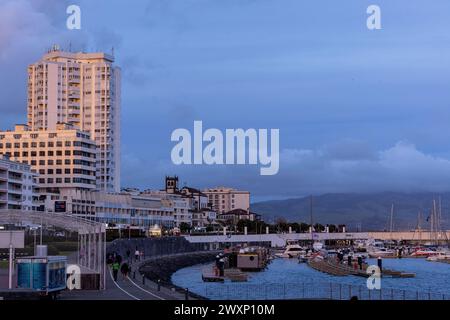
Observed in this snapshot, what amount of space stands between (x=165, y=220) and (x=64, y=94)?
3446cm

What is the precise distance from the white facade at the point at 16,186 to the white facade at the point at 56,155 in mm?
19060

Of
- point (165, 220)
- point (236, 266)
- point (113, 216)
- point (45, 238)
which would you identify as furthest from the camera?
point (165, 220)

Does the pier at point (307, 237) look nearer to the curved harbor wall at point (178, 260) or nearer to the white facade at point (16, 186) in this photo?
the curved harbor wall at point (178, 260)

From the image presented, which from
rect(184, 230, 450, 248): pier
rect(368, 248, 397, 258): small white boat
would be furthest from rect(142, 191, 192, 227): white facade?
rect(368, 248, 397, 258): small white boat

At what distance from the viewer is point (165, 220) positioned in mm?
150750

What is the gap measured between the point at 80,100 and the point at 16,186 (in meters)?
61.3

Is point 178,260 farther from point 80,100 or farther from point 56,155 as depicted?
point 80,100

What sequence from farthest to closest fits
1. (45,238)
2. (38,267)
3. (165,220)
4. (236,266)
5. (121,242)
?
1. (165,220)
2. (236,266)
3. (121,242)
4. (45,238)
5. (38,267)

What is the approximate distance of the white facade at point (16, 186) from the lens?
331 ft

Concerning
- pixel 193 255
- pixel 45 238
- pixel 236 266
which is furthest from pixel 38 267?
pixel 193 255

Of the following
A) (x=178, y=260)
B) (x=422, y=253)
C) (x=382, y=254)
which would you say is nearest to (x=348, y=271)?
(x=178, y=260)

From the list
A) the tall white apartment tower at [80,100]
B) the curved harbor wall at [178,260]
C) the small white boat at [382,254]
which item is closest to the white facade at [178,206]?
the tall white apartment tower at [80,100]
